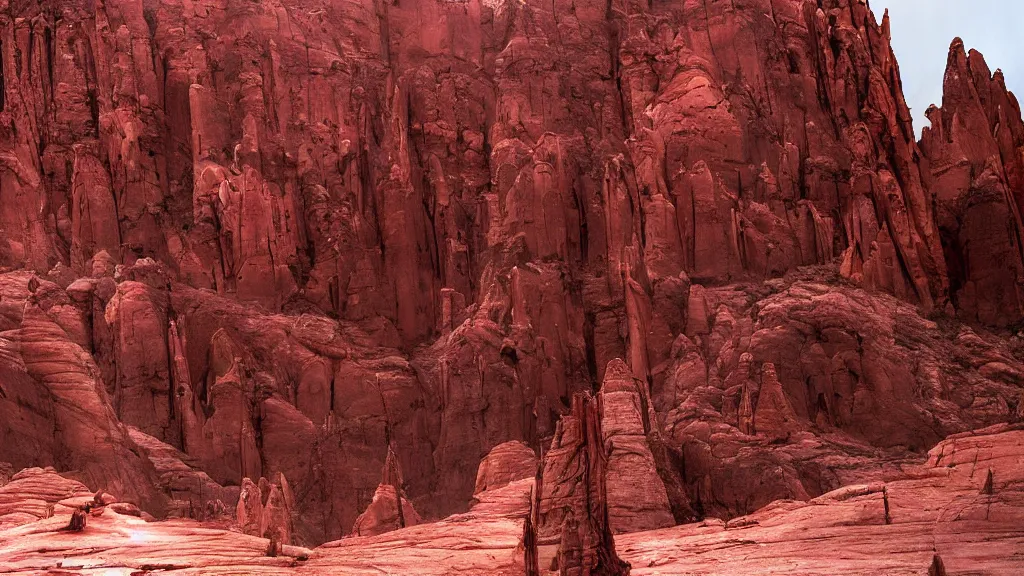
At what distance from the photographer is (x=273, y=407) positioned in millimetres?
76188

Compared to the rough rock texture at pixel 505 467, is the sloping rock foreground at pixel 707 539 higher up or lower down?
lower down

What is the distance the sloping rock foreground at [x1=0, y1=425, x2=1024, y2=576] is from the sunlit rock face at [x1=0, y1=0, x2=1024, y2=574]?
3352mm

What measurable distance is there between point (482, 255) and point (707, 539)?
35322 mm

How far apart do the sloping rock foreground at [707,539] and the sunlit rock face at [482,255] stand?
11.0 ft

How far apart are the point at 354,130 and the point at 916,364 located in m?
34.6

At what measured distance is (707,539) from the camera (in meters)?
52.5

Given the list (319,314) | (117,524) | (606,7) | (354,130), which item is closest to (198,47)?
(354,130)

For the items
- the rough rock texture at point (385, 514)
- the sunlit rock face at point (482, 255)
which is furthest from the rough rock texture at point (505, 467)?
the rough rock texture at point (385, 514)

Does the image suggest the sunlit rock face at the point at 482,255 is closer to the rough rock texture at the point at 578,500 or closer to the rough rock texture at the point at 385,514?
the rough rock texture at the point at 385,514

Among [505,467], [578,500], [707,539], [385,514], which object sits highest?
[505,467]

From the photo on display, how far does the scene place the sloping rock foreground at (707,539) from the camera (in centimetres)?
4547

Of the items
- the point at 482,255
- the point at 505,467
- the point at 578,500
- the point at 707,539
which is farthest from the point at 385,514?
the point at 482,255

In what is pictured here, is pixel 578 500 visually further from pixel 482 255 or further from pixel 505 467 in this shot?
pixel 482 255

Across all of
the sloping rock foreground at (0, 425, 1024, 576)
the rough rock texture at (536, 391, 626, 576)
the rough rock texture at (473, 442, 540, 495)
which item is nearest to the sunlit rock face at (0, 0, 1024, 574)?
the rough rock texture at (473, 442, 540, 495)
